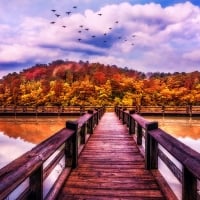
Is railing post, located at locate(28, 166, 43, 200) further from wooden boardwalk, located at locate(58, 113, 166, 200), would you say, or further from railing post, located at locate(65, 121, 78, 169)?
railing post, located at locate(65, 121, 78, 169)

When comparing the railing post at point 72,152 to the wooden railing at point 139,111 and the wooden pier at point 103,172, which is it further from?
the wooden railing at point 139,111

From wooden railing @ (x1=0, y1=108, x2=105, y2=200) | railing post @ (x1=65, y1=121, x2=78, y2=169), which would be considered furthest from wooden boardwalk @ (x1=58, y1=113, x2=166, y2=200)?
wooden railing @ (x1=0, y1=108, x2=105, y2=200)

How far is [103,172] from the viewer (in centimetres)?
496

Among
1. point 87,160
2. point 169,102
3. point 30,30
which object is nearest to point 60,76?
point 30,30

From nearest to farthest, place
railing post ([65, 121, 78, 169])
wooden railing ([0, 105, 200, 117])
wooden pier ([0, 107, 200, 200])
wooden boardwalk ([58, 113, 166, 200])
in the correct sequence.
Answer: wooden pier ([0, 107, 200, 200]), wooden boardwalk ([58, 113, 166, 200]), railing post ([65, 121, 78, 169]), wooden railing ([0, 105, 200, 117])

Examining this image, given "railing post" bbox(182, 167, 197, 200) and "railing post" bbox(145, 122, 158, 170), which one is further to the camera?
"railing post" bbox(145, 122, 158, 170)

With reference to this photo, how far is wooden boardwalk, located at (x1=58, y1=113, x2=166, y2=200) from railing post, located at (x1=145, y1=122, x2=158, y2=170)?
155 mm

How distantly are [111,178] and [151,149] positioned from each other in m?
0.91

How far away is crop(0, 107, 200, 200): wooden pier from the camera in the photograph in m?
2.40

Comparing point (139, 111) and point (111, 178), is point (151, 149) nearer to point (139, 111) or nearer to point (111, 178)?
point (111, 178)

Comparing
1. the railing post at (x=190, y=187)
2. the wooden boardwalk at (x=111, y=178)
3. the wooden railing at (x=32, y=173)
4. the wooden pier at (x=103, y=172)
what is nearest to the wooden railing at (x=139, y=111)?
the wooden boardwalk at (x=111, y=178)

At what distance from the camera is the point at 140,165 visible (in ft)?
18.1

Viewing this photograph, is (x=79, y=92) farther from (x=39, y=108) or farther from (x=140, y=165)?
(x=140, y=165)

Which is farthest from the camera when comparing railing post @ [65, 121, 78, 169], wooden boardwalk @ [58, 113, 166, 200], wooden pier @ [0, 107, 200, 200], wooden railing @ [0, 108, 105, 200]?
railing post @ [65, 121, 78, 169]
